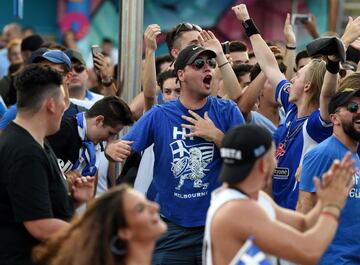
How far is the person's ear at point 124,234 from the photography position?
510 centimetres

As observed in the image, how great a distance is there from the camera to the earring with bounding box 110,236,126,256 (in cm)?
509

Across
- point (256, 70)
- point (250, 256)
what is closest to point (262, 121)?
point (256, 70)

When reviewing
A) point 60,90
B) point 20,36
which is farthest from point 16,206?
point 20,36

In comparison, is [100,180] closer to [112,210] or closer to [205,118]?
[205,118]

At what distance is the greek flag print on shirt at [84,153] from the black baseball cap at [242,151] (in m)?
2.70

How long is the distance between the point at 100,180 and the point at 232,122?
2125 millimetres

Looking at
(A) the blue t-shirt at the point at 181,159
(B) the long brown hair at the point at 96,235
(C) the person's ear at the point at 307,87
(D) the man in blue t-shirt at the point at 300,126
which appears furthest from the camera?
(C) the person's ear at the point at 307,87

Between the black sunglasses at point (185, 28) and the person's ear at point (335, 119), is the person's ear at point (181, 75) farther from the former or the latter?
the black sunglasses at point (185, 28)

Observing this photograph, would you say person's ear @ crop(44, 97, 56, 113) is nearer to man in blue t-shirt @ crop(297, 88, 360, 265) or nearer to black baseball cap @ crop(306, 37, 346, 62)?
man in blue t-shirt @ crop(297, 88, 360, 265)

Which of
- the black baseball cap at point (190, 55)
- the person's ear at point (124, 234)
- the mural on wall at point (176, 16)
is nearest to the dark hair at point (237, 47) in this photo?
the black baseball cap at point (190, 55)

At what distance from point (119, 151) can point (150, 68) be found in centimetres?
132

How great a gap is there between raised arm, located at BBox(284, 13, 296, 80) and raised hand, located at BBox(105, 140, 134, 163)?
248 cm

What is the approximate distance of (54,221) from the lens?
6.37 meters

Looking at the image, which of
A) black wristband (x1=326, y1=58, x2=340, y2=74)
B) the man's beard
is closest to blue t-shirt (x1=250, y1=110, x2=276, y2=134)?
black wristband (x1=326, y1=58, x2=340, y2=74)
